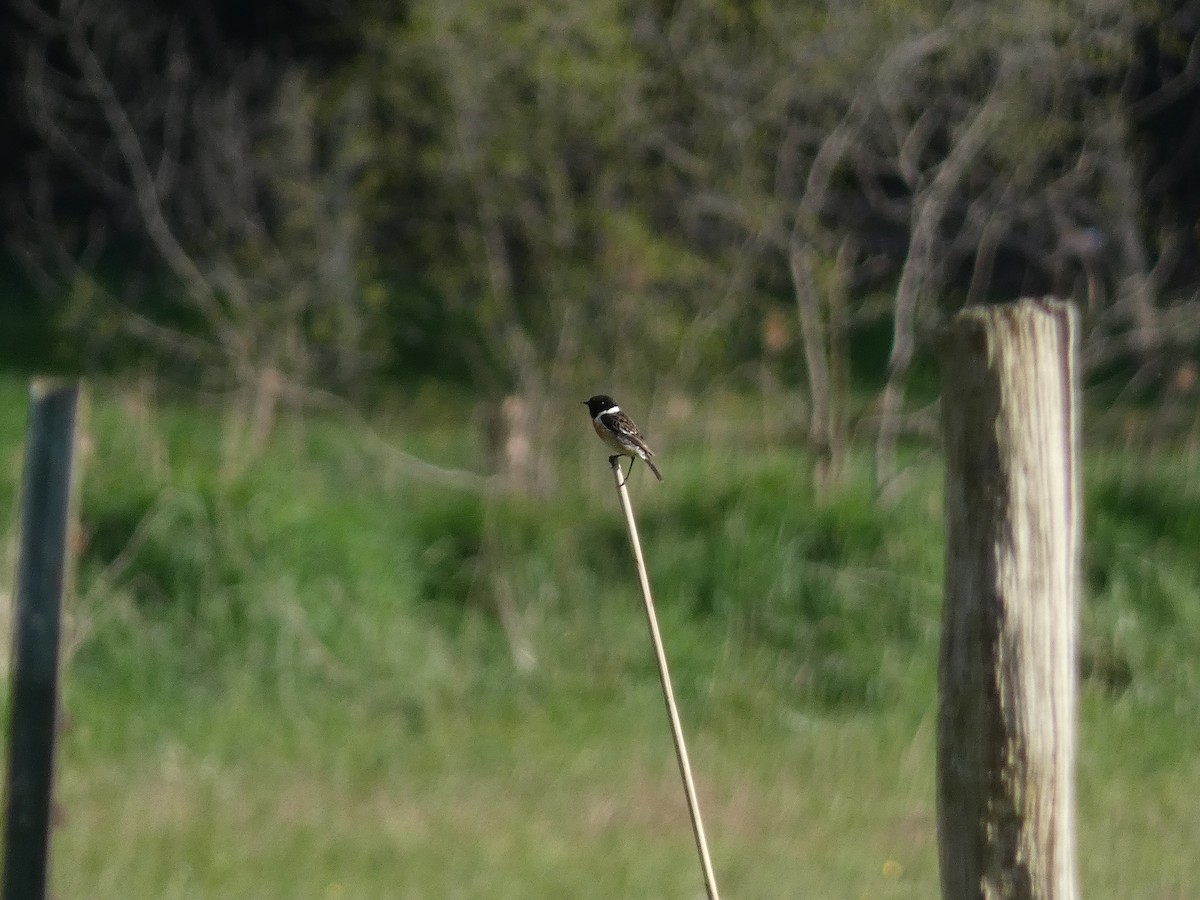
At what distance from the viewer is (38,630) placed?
3096 mm

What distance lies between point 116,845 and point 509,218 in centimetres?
518

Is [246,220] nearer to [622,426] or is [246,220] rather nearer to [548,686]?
[548,686]

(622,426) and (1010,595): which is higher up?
(622,426)

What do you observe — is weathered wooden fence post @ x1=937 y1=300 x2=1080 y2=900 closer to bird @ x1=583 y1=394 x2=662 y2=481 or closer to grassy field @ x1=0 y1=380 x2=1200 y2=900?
bird @ x1=583 y1=394 x2=662 y2=481

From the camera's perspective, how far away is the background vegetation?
5727 mm

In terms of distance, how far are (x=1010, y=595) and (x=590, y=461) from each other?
6442 millimetres

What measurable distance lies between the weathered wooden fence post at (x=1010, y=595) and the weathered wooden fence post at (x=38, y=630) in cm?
154

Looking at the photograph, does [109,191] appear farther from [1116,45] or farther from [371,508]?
[1116,45]

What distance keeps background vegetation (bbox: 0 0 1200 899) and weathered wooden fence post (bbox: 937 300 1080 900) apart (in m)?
2.47

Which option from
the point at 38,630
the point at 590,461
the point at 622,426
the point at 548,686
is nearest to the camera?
the point at 38,630

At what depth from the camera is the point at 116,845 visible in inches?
208

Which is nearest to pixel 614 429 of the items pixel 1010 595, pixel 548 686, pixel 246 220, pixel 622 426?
pixel 622 426

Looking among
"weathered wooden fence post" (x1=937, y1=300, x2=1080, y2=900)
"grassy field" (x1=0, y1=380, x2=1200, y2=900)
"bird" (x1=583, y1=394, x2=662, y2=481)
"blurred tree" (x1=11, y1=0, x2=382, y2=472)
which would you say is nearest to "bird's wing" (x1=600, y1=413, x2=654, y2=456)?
"bird" (x1=583, y1=394, x2=662, y2=481)

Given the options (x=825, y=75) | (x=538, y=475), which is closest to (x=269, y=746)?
(x=538, y=475)
